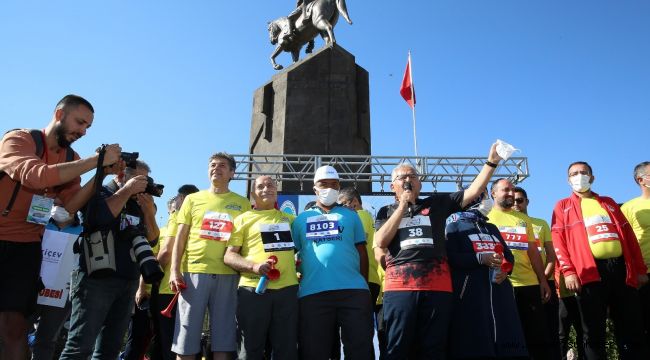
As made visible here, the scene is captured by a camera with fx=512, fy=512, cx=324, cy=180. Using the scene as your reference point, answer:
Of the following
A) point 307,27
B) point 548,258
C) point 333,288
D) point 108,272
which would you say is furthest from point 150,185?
point 307,27

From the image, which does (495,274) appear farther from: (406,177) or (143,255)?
(143,255)

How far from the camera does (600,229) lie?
446cm

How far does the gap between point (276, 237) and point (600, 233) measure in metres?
2.84

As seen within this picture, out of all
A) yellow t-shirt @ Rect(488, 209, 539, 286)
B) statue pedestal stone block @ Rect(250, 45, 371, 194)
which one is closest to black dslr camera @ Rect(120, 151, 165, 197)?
yellow t-shirt @ Rect(488, 209, 539, 286)

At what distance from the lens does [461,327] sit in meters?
3.60

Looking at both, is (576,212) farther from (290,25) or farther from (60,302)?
(290,25)

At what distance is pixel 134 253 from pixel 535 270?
3.40 meters

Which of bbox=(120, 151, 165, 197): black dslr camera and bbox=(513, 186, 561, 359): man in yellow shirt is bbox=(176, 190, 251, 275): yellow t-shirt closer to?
bbox=(120, 151, 165, 197): black dslr camera

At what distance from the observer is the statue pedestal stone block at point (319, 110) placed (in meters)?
13.2

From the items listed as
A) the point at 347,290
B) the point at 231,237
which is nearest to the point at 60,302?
the point at 231,237

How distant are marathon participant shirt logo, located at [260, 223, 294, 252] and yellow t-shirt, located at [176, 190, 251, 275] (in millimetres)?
373

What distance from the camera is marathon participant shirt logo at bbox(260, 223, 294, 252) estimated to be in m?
3.74

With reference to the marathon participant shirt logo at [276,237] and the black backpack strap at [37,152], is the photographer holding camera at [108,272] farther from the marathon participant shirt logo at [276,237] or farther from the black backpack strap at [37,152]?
the marathon participant shirt logo at [276,237]

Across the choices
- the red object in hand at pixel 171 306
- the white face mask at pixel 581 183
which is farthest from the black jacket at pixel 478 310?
the red object in hand at pixel 171 306
